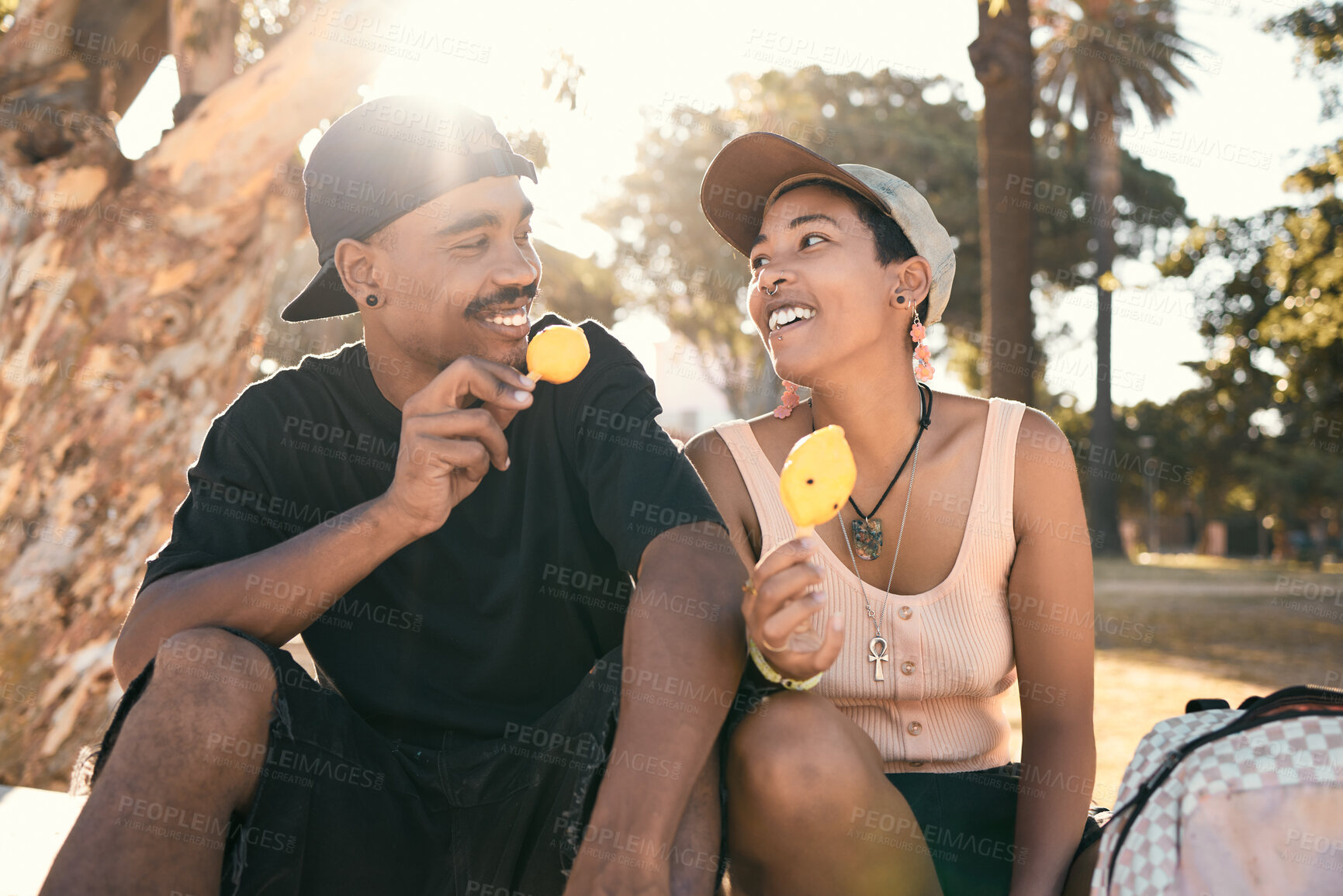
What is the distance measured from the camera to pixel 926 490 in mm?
2840

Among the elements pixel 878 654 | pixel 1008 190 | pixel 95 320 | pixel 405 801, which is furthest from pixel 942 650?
pixel 1008 190

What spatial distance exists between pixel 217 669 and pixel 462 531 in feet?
2.43

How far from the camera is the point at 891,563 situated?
109 inches

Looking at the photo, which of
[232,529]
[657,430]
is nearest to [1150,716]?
[657,430]

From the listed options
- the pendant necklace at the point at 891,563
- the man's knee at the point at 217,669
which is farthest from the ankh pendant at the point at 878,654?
the man's knee at the point at 217,669

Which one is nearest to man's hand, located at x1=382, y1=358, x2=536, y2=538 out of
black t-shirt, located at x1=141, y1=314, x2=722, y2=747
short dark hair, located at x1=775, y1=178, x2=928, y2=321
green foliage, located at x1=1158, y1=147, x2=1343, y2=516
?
black t-shirt, located at x1=141, y1=314, x2=722, y2=747

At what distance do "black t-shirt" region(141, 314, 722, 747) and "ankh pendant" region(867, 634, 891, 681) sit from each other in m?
0.65

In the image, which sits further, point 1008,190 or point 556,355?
point 1008,190

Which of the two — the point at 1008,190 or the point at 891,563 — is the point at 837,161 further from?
the point at 891,563

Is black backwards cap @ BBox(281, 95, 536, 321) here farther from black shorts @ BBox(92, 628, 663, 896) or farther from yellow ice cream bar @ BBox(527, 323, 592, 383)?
black shorts @ BBox(92, 628, 663, 896)

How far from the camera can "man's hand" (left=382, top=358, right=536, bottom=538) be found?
200 cm

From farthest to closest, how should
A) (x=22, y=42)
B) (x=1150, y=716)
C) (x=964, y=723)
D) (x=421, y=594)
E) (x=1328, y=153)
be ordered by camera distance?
1. (x=1328, y=153)
2. (x=1150, y=716)
3. (x=22, y=42)
4. (x=964, y=723)
5. (x=421, y=594)

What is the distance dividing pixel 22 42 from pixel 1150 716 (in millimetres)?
9269

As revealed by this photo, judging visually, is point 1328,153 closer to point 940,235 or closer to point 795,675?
point 940,235
